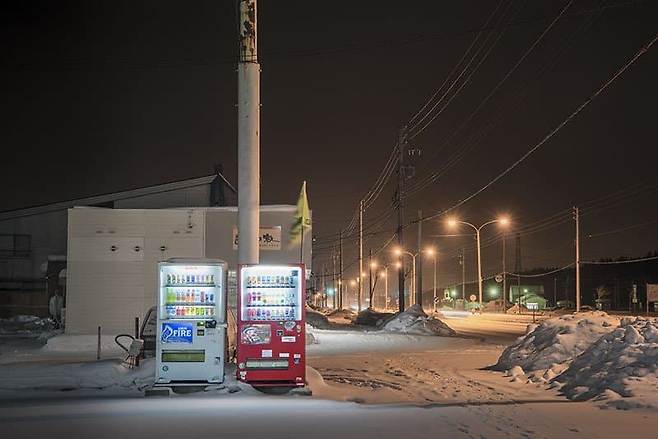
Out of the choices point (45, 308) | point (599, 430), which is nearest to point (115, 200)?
point (45, 308)

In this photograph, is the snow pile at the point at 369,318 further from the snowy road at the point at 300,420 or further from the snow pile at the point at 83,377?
the snowy road at the point at 300,420

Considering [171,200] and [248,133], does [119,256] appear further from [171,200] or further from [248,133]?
[248,133]

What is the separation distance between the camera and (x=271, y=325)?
1334 cm

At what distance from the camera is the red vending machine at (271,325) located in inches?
520

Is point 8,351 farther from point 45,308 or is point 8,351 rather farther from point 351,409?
point 45,308

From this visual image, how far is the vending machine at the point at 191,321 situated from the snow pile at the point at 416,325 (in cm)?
2370

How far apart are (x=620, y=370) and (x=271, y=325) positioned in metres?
6.02

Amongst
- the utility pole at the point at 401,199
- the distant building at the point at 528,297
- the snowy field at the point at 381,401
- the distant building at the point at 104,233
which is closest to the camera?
the snowy field at the point at 381,401

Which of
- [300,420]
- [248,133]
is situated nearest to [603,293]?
[248,133]

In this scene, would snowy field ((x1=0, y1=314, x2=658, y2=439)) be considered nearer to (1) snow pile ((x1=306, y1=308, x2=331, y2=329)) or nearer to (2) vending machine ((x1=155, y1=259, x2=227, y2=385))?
(2) vending machine ((x1=155, y1=259, x2=227, y2=385))

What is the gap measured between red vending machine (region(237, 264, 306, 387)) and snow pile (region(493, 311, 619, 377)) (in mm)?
5316

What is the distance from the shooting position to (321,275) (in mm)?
131375

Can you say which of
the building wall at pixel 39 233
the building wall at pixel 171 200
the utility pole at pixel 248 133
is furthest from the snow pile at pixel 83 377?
the building wall at pixel 39 233

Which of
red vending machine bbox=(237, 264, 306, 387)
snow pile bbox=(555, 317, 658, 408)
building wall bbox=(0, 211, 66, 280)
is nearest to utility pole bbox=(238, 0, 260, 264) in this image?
red vending machine bbox=(237, 264, 306, 387)
